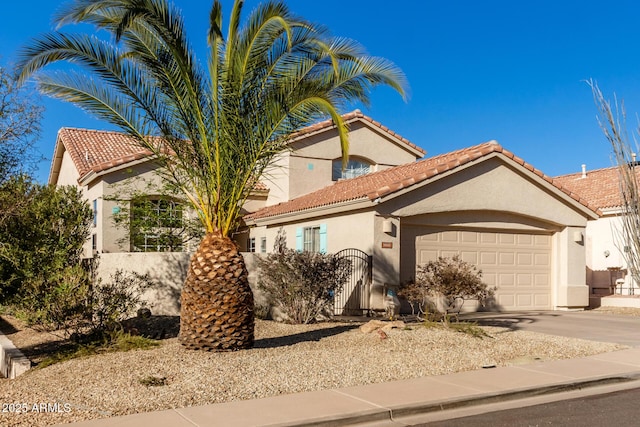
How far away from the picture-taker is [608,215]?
25141 millimetres

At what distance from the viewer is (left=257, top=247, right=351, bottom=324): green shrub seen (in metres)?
14.0

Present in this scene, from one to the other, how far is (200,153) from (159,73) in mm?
1465

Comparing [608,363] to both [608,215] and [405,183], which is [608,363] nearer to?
[405,183]

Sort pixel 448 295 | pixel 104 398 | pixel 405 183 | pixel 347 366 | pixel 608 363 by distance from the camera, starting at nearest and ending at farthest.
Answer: pixel 104 398 < pixel 347 366 < pixel 608 363 < pixel 448 295 < pixel 405 183

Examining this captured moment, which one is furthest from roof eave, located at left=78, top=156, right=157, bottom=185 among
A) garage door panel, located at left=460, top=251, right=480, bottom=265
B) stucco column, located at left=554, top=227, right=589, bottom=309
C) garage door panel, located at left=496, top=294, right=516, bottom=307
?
stucco column, located at left=554, top=227, right=589, bottom=309

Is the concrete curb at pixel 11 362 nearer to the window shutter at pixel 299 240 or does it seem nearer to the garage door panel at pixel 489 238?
the window shutter at pixel 299 240

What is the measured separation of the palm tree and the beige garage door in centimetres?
Result: 738

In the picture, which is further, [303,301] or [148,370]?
A: [303,301]

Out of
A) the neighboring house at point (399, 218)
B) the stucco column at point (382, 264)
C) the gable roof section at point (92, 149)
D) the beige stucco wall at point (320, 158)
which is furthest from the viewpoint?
the gable roof section at point (92, 149)

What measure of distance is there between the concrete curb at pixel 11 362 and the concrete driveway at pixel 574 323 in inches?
375

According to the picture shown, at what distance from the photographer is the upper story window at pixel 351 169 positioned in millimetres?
24391

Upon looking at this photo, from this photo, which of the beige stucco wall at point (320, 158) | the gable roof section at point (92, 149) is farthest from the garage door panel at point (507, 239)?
the gable roof section at point (92, 149)

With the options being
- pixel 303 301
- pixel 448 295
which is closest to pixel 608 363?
pixel 448 295

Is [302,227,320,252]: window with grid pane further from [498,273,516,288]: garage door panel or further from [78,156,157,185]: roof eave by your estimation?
[78,156,157,185]: roof eave
